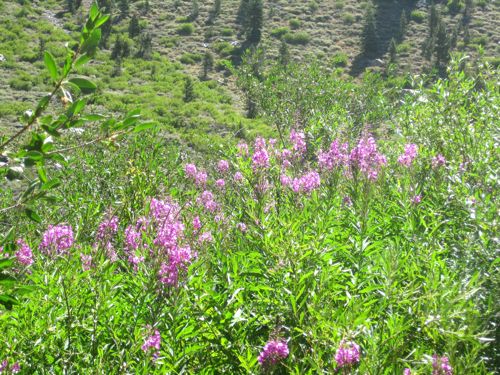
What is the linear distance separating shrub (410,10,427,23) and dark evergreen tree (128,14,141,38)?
2909 cm

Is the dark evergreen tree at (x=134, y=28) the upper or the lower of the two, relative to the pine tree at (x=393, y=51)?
upper

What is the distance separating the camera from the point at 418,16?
159 feet

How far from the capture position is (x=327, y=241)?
3.37 metres

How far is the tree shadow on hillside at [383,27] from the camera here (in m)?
→ 41.3

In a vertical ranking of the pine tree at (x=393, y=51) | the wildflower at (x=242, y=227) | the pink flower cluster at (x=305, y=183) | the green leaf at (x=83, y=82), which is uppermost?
the green leaf at (x=83, y=82)

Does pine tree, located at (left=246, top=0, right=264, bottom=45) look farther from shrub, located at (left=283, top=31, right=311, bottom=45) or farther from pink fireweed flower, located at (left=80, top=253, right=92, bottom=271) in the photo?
pink fireweed flower, located at (left=80, top=253, right=92, bottom=271)

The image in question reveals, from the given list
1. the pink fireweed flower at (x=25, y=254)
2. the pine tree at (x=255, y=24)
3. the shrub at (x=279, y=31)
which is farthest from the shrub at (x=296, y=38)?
the pink fireweed flower at (x=25, y=254)

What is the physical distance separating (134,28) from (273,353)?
4416 centimetres

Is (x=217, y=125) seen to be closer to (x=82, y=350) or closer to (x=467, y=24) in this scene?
(x=82, y=350)

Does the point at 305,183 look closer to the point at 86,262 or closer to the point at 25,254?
the point at 86,262

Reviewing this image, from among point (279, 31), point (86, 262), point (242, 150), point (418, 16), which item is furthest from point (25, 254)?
point (418, 16)

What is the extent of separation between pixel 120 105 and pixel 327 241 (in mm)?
26399

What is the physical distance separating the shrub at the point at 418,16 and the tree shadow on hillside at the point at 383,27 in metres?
0.52

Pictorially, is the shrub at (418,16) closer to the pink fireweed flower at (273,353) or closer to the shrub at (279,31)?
the shrub at (279,31)
